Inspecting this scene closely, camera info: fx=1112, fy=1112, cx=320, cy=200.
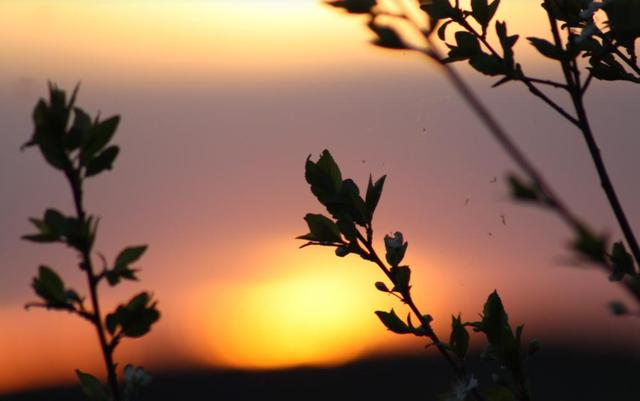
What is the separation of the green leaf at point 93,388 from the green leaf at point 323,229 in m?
0.73

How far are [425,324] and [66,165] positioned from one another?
0.97 m

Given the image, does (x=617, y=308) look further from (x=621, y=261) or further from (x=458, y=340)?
(x=458, y=340)

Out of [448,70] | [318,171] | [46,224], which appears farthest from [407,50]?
[318,171]

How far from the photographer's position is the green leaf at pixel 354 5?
1712 millimetres

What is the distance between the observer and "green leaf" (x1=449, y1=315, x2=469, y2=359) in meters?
2.38

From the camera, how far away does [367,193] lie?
94.7 inches

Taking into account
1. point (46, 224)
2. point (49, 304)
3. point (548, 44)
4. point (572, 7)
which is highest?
point (572, 7)

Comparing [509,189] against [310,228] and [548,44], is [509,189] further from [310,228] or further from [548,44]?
[310,228]

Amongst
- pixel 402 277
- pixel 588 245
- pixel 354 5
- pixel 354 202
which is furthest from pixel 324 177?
pixel 588 245

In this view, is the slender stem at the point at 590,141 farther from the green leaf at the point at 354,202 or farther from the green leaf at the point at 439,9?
the green leaf at the point at 354,202

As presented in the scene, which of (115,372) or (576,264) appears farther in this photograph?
(115,372)

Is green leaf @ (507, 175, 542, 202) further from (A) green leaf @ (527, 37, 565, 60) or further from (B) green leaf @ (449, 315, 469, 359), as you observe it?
(B) green leaf @ (449, 315, 469, 359)

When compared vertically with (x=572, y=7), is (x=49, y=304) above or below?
below

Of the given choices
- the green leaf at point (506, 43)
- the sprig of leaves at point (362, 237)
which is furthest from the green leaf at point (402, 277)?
the green leaf at point (506, 43)
